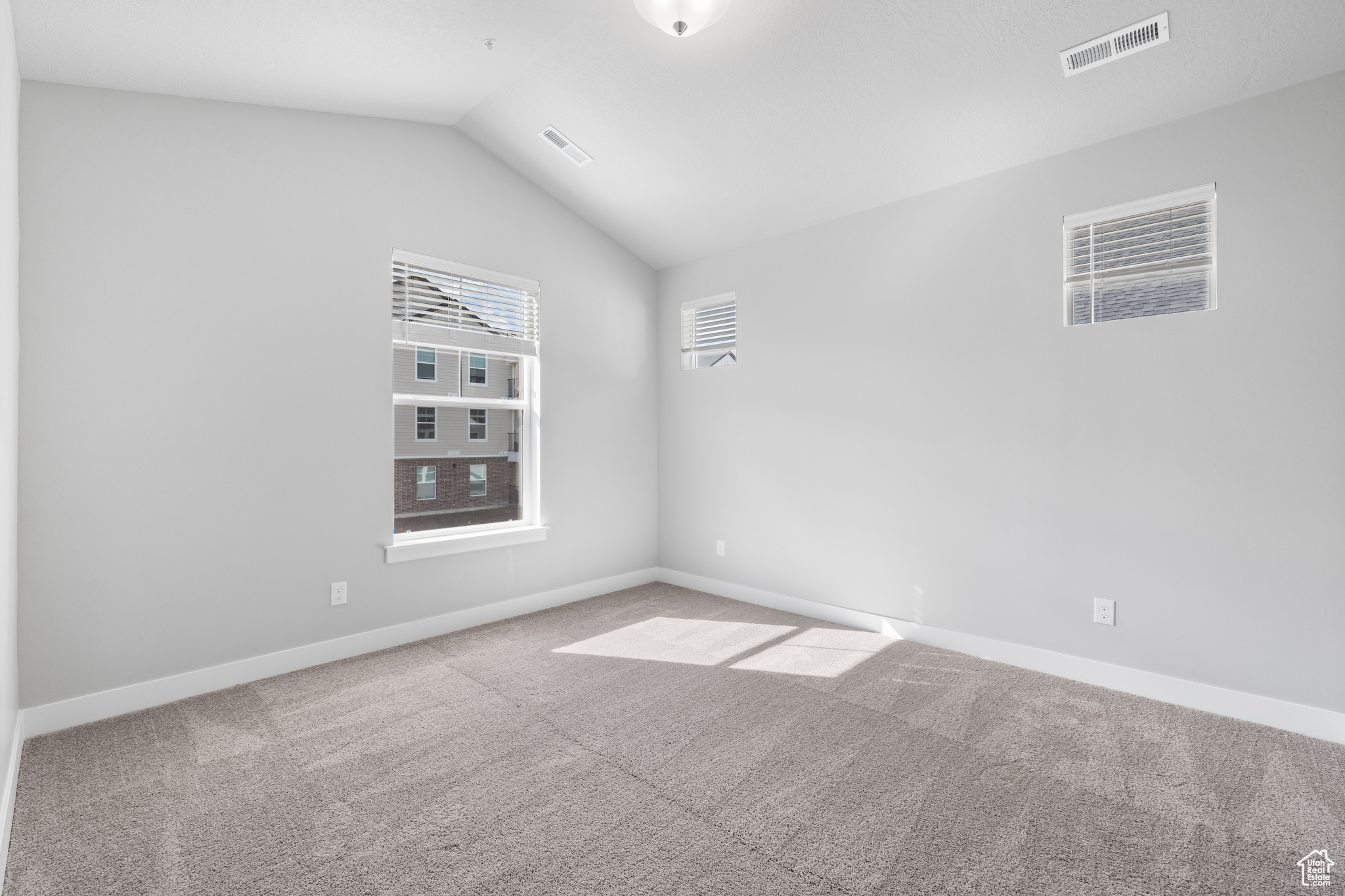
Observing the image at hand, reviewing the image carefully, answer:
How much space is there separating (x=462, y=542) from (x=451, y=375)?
106cm

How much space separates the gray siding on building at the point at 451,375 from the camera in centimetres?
361

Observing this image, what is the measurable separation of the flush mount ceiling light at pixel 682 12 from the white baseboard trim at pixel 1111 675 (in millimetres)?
3206

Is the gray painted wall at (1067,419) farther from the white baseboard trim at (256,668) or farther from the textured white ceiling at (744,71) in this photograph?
the white baseboard trim at (256,668)

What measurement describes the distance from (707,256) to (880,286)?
148 centimetres

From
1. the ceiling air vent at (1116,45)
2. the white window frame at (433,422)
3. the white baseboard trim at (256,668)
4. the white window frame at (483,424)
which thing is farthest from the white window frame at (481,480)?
the ceiling air vent at (1116,45)

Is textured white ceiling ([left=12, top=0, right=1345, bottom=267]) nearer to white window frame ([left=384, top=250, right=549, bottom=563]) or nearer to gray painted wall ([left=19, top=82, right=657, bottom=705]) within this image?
gray painted wall ([left=19, top=82, right=657, bottom=705])

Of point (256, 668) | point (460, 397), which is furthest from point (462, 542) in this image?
point (256, 668)

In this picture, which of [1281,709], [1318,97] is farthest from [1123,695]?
[1318,97]

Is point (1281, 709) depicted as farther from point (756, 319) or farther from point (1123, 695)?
point (756, 319)

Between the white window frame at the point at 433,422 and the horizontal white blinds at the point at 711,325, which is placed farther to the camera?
the horizontal white blinds at the point at 711,325

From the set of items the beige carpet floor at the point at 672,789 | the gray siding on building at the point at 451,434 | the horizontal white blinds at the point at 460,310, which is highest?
the horizontal white blinds at the point at 460,310

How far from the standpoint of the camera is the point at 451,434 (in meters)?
3.87

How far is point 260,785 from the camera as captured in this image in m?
2.10

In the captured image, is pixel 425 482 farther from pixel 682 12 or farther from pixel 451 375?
pixel 682 12
